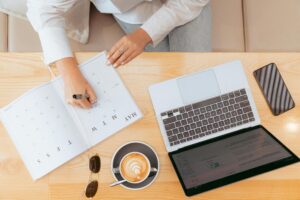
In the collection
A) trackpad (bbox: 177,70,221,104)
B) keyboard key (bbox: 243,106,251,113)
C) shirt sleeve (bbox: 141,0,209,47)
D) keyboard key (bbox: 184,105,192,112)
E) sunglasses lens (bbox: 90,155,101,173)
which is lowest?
keyboard key (bbox: 243,106,251,113)

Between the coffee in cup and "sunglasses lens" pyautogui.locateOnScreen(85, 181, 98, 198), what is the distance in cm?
7

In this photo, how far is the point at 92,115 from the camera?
89 centimetres

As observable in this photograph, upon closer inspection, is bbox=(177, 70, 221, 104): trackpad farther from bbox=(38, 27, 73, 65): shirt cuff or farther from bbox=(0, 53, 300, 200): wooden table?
bbox=(38, 27, 73, 65): shirt cuff

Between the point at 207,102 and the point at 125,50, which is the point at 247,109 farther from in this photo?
the point at 125,50

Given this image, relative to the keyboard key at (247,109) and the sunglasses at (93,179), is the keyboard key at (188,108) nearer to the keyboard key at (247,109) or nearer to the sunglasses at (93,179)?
the keyboard key at (247,109)

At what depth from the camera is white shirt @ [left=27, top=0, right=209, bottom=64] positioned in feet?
3.04

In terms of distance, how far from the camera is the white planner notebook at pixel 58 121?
34.2 inches

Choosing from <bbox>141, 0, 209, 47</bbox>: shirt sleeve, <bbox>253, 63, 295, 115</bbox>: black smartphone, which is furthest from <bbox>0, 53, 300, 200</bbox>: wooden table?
<bbox>141, 0, 209, 47</bbox>: shirt sleeve

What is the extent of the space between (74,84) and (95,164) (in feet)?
0.69

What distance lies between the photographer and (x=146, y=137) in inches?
35.2

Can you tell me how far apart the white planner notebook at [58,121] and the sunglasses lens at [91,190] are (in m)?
0.09

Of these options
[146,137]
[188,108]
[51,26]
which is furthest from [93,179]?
[51,26]

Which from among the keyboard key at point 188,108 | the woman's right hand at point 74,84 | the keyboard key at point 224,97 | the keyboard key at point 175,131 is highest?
the woman's right hand at point 74,84

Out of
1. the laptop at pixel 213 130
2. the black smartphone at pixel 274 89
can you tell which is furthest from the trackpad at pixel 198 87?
the black smartphone at pixel 274 89
